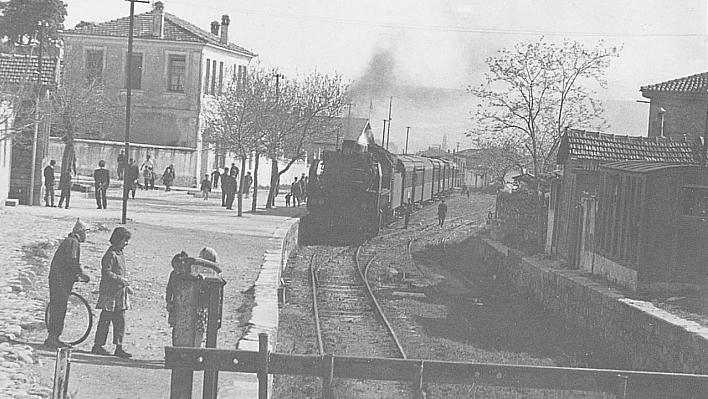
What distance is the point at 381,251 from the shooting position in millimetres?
30141

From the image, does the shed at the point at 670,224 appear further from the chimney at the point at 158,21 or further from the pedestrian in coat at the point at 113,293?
the chimney at the point at 158,21

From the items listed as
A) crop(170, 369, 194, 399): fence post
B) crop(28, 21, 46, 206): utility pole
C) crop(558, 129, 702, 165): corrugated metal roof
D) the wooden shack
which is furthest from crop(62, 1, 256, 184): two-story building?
crop(170, 369, 194, 399): fence post

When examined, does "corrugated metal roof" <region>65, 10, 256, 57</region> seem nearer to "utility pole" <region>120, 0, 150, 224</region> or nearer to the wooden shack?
"utility pole" <region>120, 0, 150, 224</region>

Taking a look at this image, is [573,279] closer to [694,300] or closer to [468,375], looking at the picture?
[694,300]

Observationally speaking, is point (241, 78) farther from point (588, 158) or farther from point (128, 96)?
point (588, 158)

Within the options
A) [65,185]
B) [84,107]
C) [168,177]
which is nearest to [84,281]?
[65,185]

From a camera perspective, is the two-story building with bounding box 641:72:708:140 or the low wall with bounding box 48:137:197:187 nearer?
the two-story building with bounding box 641:72:708:140

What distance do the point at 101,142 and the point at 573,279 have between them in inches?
1025

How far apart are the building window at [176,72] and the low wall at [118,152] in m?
4.65

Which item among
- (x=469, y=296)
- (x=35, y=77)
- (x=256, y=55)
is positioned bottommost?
(x=469, y=296)

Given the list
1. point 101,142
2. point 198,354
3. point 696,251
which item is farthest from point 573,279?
point 101,142

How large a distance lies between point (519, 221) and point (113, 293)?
21750 mm

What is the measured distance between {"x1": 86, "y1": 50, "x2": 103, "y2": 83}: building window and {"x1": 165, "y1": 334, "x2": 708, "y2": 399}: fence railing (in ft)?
132

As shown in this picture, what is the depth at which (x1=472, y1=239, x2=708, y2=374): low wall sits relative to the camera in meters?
13.9
